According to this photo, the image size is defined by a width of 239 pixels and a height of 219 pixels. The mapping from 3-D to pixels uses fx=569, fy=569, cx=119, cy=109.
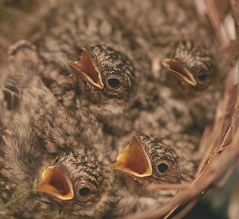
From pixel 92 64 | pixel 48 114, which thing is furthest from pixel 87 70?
pixel 48 114

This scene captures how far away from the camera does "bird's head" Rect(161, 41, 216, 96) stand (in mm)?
2801

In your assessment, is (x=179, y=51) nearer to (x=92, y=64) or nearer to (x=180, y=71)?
(x=180, y=71)

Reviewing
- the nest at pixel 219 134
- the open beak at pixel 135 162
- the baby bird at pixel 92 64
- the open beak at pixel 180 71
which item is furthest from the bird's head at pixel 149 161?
the open beak at pixel 180 71

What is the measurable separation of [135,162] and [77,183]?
0.27 meters

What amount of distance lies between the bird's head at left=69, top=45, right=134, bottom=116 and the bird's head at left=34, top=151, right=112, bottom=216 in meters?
0.28

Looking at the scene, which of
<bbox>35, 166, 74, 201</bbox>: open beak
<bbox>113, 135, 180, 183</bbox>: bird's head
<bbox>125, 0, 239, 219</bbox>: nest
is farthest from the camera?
<bbox>113, 135, 180, 183</bbox>: bird's head

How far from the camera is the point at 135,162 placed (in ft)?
8.10

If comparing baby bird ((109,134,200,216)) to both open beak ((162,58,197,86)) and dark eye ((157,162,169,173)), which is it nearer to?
dark eye ((157,162,169,173))

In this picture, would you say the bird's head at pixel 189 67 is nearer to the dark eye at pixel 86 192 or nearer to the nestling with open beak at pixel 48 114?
the nestling with open beak at pixel 48 114

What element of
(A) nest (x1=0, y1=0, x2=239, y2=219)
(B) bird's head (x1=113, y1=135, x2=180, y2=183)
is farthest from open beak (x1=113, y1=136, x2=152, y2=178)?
(A) nest (x1=0, y1=0, x2=239, y2=219)

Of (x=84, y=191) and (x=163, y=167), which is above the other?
(x=163, y=167)

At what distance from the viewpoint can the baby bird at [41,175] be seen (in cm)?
248

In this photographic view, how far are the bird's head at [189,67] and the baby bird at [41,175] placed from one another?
581mm

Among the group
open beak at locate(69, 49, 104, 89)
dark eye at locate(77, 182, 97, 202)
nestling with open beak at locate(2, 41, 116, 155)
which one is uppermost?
open beak at locate(69, 49, 104, 89)
